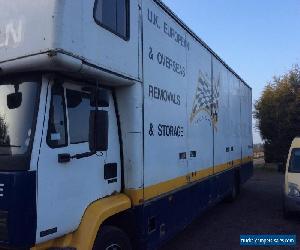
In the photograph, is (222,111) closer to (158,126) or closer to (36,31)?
(158,126)

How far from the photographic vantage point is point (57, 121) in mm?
4406

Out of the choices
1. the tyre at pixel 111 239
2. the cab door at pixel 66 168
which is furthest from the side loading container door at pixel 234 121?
the cab door at pixel 66 168

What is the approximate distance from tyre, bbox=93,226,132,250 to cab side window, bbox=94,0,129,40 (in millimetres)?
2384

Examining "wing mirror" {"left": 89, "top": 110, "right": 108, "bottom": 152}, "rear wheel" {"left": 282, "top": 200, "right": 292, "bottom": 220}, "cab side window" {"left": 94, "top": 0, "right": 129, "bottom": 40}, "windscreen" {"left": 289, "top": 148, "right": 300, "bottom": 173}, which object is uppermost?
"cab side window" {"left": 94, "top": 0, "right": 129, "bottom": 40}

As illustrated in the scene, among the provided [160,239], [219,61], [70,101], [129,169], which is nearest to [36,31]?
[70,101]

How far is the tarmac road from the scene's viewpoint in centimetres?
814

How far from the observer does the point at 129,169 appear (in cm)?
555

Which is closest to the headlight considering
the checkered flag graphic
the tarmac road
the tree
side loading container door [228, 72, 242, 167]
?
the tarmac road

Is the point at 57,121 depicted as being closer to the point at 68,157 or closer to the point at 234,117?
the point at 68,157

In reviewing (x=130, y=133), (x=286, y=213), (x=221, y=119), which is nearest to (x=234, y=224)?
(x=286, y=213)

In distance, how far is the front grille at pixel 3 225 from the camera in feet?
12.8

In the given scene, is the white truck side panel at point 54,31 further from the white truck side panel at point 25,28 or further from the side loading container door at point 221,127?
the side loading container door at point 221,127

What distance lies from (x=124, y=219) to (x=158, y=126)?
1517 millimetres

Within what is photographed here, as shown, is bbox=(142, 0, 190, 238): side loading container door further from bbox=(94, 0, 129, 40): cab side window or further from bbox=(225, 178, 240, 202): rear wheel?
bbox=(225, 178, 240, 202): rear wheel
